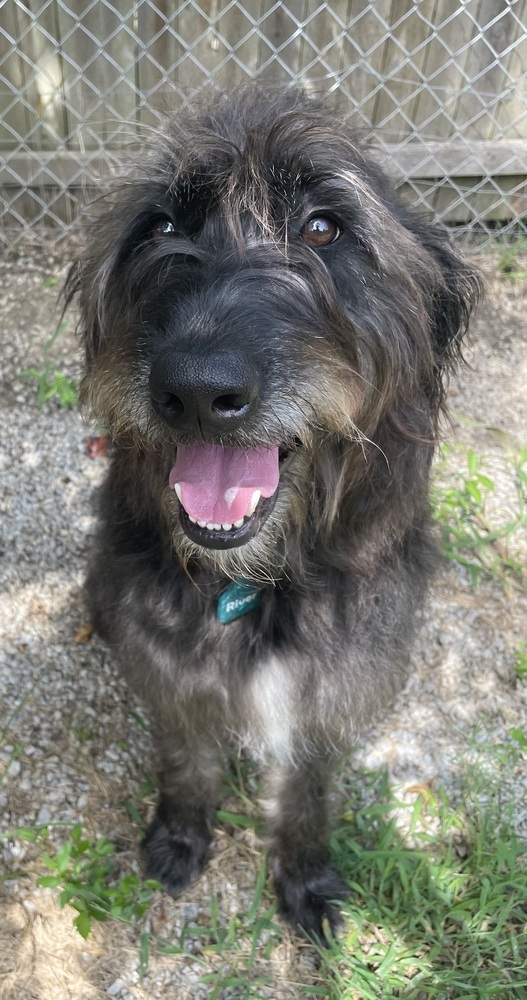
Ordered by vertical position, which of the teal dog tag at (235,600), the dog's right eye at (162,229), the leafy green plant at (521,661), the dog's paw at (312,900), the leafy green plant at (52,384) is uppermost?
the dog's right eye at (162,229)

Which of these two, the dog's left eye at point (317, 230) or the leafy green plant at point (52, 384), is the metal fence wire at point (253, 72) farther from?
the dog's left eye at point (317, 230)

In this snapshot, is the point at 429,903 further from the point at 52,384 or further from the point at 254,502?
the point at 52,384

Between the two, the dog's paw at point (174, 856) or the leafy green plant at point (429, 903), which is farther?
the dog's paw at point (174, 856)

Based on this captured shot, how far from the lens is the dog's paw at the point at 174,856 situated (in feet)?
6.77

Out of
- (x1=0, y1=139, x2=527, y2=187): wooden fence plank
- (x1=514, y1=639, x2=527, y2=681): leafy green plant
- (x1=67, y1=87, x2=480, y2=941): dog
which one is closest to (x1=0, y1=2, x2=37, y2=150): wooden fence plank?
(x1=0, y1=139, x2=527, y2=187): wooden fence plank

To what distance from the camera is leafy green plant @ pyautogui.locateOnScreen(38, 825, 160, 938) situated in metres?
1.92

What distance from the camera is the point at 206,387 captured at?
4.02 ft

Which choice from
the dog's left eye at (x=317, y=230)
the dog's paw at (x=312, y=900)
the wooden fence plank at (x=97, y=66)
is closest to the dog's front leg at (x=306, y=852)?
the dog's paw at (x=312, y=900)

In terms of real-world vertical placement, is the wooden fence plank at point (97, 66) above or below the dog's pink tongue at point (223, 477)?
above

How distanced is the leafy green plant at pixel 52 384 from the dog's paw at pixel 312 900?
188 cm

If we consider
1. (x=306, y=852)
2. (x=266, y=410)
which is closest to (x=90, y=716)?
(x=306, y=852)

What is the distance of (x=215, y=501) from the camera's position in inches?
56.8

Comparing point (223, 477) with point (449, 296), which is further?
point (449, 296)

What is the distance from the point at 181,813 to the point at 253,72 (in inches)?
118
